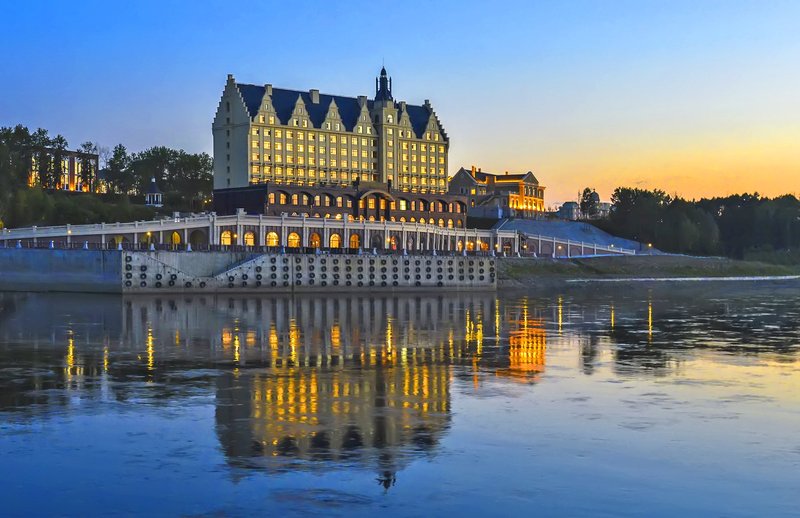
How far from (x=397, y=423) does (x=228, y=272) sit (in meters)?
101

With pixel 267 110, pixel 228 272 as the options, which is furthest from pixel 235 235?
pixel 267 110

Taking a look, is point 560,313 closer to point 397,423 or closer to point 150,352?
point 150,352

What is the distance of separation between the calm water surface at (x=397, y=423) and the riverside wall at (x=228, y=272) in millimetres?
54808

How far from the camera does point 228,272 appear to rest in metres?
129

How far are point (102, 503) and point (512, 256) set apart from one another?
157975 millimetres

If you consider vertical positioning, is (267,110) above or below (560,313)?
above

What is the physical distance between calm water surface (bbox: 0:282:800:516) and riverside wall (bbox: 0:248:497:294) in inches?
2158

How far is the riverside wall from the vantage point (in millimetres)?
120750

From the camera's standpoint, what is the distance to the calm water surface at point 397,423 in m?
22.4

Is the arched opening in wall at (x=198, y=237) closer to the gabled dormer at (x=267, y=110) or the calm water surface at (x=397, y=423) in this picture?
the gabled dormer at (x=267, y=110)

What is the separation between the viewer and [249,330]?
6788 cm

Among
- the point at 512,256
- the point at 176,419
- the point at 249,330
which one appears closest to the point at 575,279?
the point at 512,256

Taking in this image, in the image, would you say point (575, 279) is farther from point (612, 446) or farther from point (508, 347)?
point (612, 446)

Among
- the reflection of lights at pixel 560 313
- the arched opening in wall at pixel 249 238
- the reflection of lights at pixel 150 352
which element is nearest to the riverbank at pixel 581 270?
the reflection of lights at pixel 560 313
